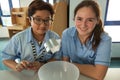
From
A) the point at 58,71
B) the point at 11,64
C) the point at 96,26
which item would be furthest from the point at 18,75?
the point at 96,26

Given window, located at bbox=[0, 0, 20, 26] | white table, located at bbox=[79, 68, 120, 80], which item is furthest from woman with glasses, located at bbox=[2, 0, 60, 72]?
window, located at bbox=[0, 0, 20, 26]

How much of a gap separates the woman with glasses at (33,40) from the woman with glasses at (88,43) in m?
0.14

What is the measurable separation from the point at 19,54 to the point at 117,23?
5.73 ft

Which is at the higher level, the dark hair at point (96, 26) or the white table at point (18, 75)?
the dark hair at point (96, 26)

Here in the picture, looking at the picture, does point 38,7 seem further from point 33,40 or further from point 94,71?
point 94,71

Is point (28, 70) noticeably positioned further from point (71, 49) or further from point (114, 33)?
point (114, 33)

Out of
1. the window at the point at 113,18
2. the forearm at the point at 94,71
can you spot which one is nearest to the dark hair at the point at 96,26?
the forearm at the point at 94,71

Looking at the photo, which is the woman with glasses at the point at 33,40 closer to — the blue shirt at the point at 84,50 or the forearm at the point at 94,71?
the blue shirt at the point at 84,50

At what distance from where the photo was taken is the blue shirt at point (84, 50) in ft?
3.67

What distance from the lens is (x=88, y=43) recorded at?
120cm

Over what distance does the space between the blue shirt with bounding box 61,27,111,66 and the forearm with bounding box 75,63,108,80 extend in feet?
0.13

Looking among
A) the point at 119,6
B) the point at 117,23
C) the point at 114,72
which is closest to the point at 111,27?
the point at 117,23

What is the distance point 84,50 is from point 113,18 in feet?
4.80

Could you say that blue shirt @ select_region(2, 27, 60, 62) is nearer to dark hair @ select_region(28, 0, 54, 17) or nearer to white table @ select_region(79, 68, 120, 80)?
dark hair @ select_region(28, 0, 54, 17)
